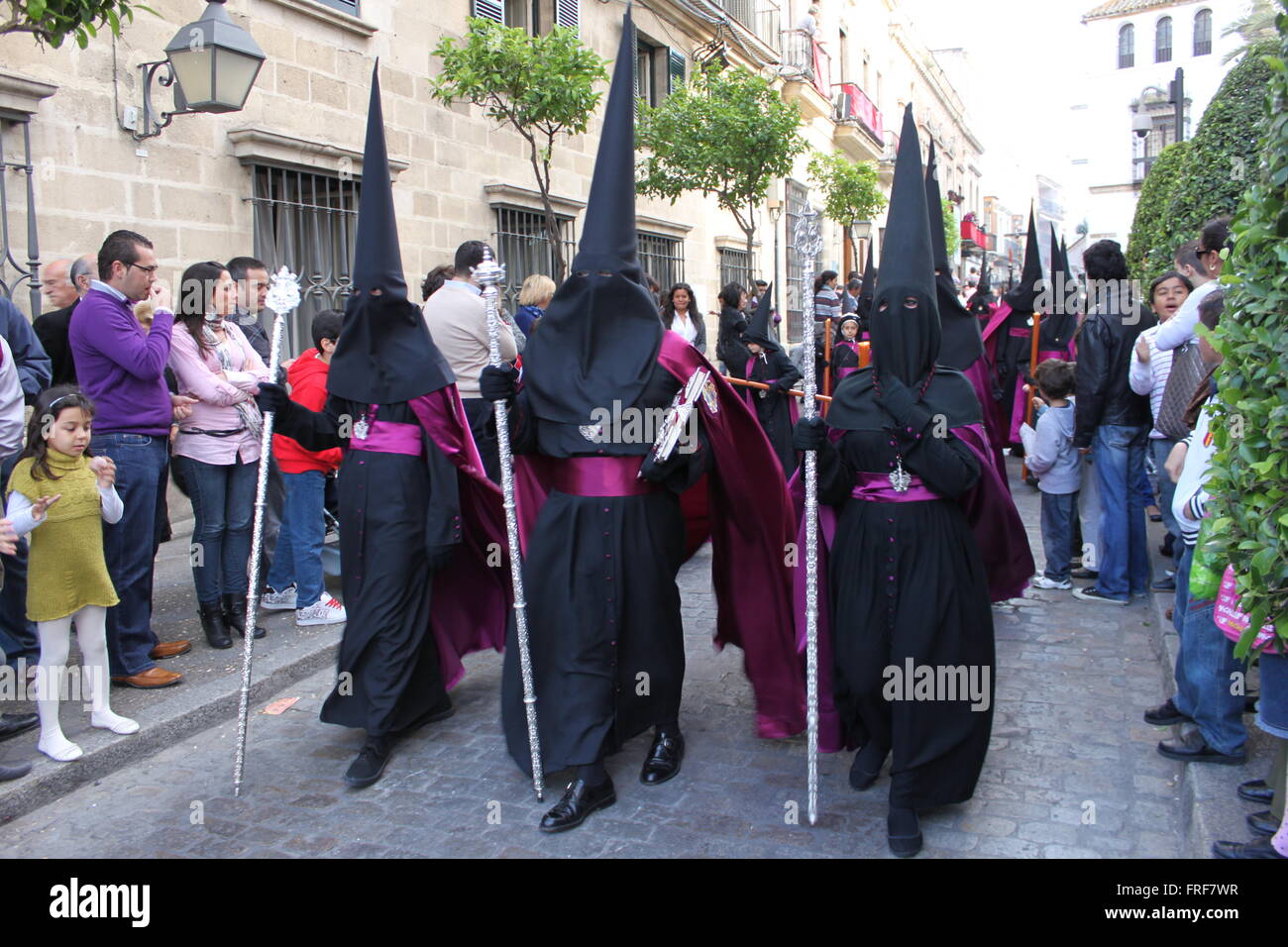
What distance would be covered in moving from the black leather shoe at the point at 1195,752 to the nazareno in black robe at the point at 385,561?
10.5ft

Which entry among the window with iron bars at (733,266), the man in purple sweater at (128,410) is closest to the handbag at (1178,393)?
the man in purple sweater at (128,410)

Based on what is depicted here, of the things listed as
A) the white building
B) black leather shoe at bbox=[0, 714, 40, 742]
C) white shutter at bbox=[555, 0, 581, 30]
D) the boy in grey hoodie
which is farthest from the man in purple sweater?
the white building

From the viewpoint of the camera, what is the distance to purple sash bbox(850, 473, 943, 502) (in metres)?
3.80

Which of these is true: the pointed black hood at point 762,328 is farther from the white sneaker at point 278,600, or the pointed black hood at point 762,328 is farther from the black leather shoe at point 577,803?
the black leather shoe at point 577,803

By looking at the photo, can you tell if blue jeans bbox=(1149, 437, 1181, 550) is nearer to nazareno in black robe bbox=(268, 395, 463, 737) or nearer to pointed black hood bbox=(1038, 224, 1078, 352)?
pointed black hood bbox=(1038, 224, 1078, 352)

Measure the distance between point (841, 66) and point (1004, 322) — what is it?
23691 millimetres

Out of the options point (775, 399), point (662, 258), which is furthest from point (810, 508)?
point (662, 258)

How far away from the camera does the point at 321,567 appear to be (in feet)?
21.0

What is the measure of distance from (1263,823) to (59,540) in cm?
477

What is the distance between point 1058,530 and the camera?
7.02m

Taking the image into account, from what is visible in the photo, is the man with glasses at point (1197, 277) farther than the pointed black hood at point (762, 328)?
No

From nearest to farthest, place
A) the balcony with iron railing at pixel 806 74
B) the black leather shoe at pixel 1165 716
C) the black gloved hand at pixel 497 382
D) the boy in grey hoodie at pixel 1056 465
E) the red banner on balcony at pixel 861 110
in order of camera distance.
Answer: the black gloved hand at pixel 497 382
the black leather shoe at pixel 1165 716
the boy in grey hoodie at pixel 1056 465
the balcony with iron railing at pixel 806 74
the red banner on balcony at pixel 861 110

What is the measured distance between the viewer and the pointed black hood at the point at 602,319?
402cm
